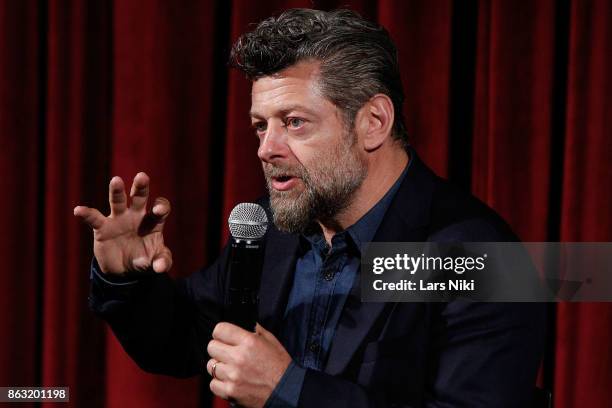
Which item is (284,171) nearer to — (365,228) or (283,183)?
(283,183)

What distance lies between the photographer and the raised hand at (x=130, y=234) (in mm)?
1221

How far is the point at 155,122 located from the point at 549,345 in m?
1.10

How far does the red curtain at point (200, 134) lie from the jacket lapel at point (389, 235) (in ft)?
1.47

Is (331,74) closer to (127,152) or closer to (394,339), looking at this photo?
(394,339)

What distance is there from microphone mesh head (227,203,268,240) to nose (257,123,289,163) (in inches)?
11.2

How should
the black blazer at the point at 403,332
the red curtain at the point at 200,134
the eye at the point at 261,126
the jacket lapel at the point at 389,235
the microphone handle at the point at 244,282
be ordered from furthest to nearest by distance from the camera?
the red curtain at the point at 200,134
the eye at the point at 261,126
the jacket lapel at the point at 389,235
the black blazer at the point at 403,332
the microphone handle at the point at 244,282

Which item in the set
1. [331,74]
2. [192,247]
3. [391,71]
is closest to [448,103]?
[391,71]

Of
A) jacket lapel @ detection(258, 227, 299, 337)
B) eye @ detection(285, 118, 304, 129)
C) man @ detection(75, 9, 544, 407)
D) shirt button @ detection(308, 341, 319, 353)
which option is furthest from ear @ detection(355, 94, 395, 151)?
shirt button @ detection(308, 341, 319, 353)

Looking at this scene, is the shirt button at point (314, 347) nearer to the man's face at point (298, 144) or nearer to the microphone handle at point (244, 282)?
the man's face at point (298, 144)

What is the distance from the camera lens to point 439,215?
133cm

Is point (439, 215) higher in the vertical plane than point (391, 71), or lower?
lower

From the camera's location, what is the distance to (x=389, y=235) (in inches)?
52.3

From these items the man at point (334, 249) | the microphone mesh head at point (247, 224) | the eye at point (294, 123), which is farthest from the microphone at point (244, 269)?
the eye at point (294, 123)

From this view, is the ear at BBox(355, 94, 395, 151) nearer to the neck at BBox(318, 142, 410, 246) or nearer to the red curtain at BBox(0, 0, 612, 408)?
the neck at BBox(318, 142, 410, 246)
